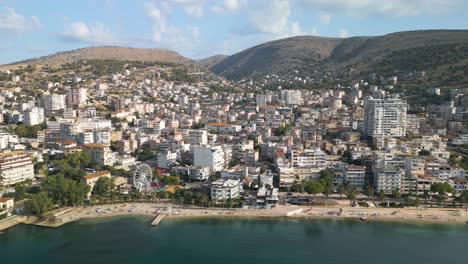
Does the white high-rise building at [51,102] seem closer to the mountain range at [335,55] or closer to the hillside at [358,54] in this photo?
the mountain range at [335,55]

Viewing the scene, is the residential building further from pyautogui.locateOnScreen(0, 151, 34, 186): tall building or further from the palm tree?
the palm tree

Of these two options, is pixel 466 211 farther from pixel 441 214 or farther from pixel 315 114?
pixel 315 114

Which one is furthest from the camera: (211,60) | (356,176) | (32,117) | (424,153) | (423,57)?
(211,60)

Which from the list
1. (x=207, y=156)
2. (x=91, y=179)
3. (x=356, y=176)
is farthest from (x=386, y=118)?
(x=91, y=179)

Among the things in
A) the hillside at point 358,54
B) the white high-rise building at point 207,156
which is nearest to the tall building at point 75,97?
the white high-rise building at point 207,156

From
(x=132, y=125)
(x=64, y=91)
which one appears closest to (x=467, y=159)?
(x=132, y=125)

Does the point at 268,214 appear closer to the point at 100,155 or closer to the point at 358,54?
the point at 100,155

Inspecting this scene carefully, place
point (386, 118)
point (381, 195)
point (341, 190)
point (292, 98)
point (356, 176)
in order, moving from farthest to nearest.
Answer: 1. point (292, 98)
2. point (386, 118)
3. point (356, 176)
4. point (341, 190)
5. point (381, 195)
